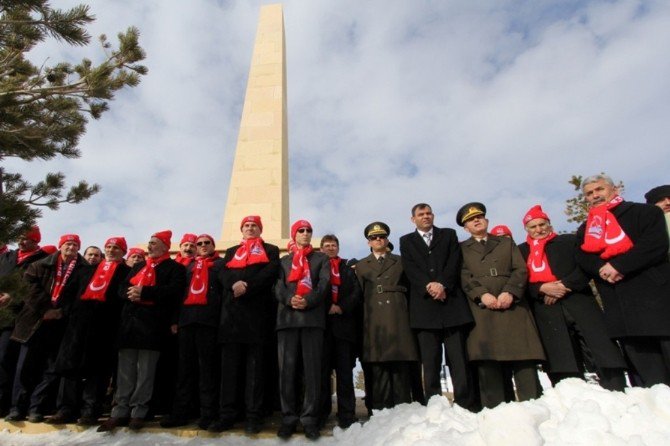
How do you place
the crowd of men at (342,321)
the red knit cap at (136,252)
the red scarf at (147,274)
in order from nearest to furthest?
1. the crowd of men at (342,321)
2. the red scarf at (147,274)
3. the red knit cap at (136,252)

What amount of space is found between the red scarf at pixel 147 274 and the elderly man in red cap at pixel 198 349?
37cm

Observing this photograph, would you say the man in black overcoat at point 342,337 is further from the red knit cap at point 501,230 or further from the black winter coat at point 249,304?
the red knit cap at point 501,230

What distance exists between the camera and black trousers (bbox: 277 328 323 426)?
11.3 ft

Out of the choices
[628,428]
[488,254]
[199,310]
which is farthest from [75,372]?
[628,428]

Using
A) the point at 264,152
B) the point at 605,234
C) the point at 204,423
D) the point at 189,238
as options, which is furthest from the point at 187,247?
the point at 605,234

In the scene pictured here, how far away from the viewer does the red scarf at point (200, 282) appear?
413 cm

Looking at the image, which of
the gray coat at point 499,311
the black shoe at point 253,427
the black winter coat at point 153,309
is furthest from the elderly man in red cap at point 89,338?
the gray coat at point 499,311

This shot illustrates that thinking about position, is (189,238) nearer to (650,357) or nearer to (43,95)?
(43,95)

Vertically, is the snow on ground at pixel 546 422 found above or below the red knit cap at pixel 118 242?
below

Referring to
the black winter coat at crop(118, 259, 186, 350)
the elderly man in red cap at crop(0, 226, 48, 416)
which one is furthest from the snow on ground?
the elderly man in red cap at crop(0, 226, 48, 416)

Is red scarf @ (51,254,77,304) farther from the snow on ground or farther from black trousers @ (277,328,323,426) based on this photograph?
the snow on ground

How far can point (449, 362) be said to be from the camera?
12.1ft

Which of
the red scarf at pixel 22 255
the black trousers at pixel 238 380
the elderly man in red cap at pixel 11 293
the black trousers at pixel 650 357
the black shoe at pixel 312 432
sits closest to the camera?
the elderly man in red cap at pixel 11 293

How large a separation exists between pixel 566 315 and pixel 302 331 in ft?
7.51
